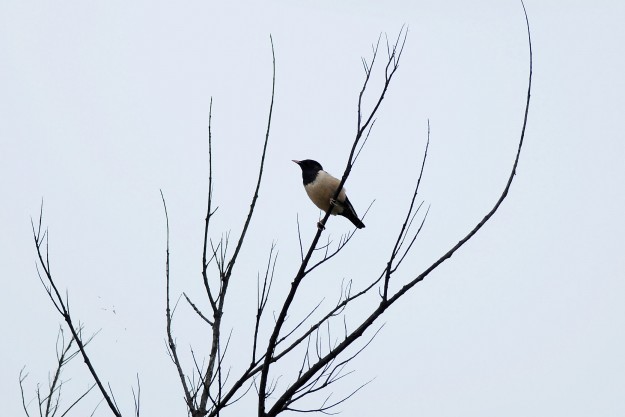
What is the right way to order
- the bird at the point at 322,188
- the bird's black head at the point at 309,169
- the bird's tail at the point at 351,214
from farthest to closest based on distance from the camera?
the bird's tail at the point at 351,214
the bird's black head at the point at 309,169
the bird at the point at 322,188

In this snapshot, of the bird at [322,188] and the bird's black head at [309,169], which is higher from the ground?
the bird's black head at [309,169]

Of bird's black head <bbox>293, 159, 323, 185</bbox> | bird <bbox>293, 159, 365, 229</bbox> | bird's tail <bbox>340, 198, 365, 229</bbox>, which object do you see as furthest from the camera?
bird's tail <bbox>340, 198, 365, 229</bbox>

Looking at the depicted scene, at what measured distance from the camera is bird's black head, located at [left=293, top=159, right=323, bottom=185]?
6285mm

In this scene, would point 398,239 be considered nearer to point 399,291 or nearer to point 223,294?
point 399,291

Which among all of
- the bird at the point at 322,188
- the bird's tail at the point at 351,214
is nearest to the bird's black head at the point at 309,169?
the bird at the point at 322,188

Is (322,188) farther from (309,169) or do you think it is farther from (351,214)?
(351,214)

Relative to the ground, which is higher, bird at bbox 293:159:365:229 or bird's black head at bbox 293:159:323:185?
bird's black head at bbox 293:159:323:185

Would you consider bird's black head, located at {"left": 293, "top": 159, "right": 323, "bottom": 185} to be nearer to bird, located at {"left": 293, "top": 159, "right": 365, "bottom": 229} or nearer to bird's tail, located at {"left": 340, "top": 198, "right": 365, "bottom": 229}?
bird, located at {"left": 293, "top": 159, "right": 365, "bottom": 229}

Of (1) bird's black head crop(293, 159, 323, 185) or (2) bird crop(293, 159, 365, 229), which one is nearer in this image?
(2) bird crop(293, 159, 365, 229)

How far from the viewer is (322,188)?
19.8 ft

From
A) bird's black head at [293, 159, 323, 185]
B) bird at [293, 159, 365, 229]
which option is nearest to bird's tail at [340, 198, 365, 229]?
bird at [293, 159, 365, 229]

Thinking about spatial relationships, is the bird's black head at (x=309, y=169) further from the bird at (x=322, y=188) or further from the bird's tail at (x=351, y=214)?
the bird's tail at (x=351, y=214)

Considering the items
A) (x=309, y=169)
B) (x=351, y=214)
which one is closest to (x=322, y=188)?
(x=309, y=169)

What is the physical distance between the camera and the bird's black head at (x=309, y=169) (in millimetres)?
6285
